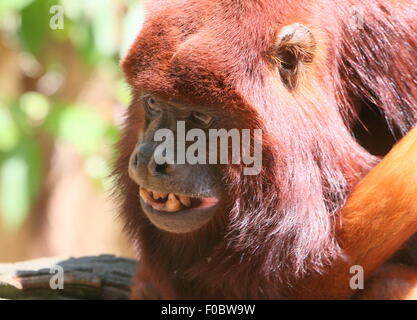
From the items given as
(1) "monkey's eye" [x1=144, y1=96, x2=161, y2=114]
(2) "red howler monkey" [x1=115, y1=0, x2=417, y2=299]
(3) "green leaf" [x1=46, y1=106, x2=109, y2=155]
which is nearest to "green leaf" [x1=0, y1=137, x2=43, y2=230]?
(3) "green leaf" [x1=46, y1=106, x2=109, y2=155]

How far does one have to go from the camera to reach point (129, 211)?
12.1ft

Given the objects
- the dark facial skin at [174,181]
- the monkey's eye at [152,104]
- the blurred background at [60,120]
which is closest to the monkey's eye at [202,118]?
the dark facial skin at [174,181]

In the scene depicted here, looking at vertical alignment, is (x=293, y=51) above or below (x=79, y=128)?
below

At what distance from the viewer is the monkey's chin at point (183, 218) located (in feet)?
10.6

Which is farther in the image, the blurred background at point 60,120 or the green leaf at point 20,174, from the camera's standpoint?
the green leaf at point 20,174

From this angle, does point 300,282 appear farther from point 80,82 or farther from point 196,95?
point 80,82

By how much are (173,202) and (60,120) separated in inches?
122

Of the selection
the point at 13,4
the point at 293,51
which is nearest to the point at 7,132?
the point at 13,4

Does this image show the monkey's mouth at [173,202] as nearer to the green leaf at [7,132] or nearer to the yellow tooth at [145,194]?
the yellow tooth at [145,194]

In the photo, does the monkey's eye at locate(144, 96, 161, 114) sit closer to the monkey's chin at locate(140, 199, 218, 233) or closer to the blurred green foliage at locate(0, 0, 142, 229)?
the monkey's chin at locate(140, 199, 218, 233)

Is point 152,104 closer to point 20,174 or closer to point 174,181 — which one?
point 174,181

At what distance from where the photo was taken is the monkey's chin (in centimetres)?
322

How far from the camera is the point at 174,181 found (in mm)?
3082

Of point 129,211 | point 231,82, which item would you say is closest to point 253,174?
point 231,82
